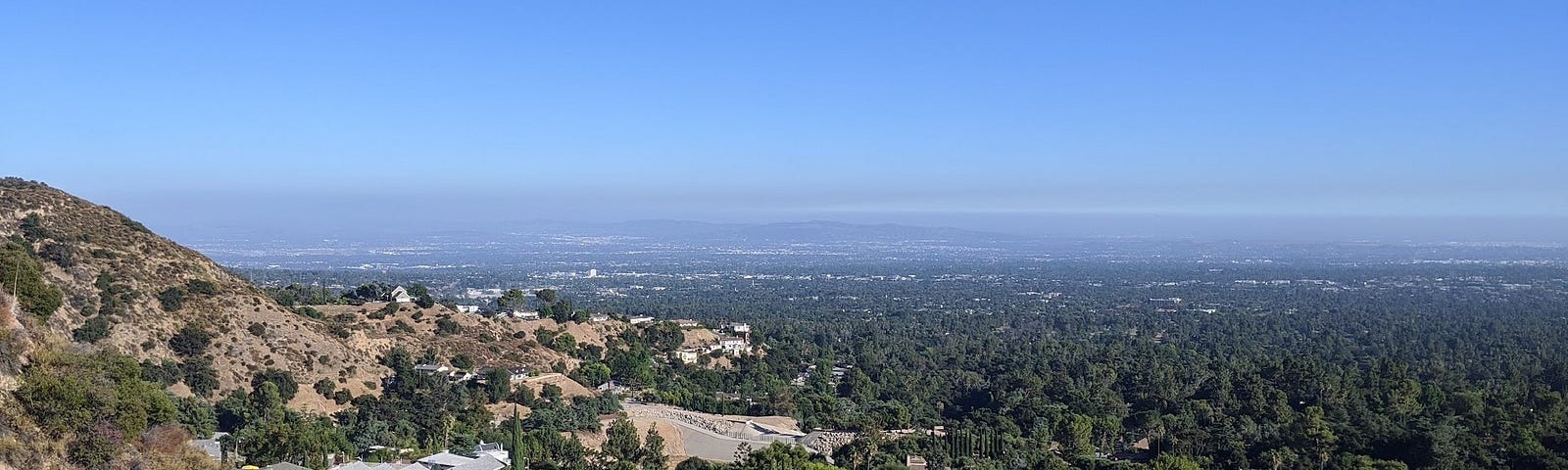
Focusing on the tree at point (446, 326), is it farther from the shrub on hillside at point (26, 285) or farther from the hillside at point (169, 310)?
the shrub on hillside at point (26, 285)

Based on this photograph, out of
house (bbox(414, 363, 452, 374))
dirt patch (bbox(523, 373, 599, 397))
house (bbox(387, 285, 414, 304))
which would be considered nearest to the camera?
house (bbox(414, 363, 452, 374))

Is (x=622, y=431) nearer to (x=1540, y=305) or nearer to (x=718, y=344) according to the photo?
(x=718, y=344)

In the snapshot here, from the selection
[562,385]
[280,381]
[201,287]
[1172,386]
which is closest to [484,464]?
[280,381]

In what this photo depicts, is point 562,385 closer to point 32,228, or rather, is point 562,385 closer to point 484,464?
point 484,464

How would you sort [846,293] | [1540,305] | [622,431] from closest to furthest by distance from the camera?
[622,431], [1540,305], [846,293]

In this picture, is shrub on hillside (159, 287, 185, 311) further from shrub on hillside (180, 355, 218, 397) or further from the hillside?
shrub on hillside (180, 355, 218, 397)

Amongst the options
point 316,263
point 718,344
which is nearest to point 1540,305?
point 718,344

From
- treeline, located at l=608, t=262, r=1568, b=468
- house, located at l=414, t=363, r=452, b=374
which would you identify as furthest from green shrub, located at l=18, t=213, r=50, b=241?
treeline, located at l=608, t=262, r=1568, b=468
